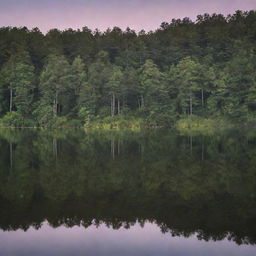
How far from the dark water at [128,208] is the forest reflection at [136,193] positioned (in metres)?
0.02

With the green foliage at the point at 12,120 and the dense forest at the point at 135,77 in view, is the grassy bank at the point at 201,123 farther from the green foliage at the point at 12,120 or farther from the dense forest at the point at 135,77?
the green foliage at the point at 12,120

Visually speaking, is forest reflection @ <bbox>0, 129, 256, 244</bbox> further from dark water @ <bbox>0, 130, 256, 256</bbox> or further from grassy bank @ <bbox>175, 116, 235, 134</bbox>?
grassy bank @ <bbox>175, 116, 235, 134</bbox>

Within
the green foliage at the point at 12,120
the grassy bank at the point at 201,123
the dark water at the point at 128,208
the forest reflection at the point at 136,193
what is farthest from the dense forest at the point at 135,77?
the dark water at the point at 128,208

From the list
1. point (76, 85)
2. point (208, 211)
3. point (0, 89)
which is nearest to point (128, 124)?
point (76, 85)

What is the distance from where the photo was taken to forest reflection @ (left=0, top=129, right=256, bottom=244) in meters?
9.02

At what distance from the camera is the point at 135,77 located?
224ft

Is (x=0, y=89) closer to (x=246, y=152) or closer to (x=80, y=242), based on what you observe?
(x=246, y=152)

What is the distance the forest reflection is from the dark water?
0.07ft

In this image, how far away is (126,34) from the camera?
8669 centimetres

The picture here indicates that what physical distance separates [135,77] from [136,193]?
188 ft

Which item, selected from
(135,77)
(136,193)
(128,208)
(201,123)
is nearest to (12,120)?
(135,77)

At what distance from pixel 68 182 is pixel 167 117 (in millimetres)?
49268

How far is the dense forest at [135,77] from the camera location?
6531 cm

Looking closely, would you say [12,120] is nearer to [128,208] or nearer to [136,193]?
[136,193]
